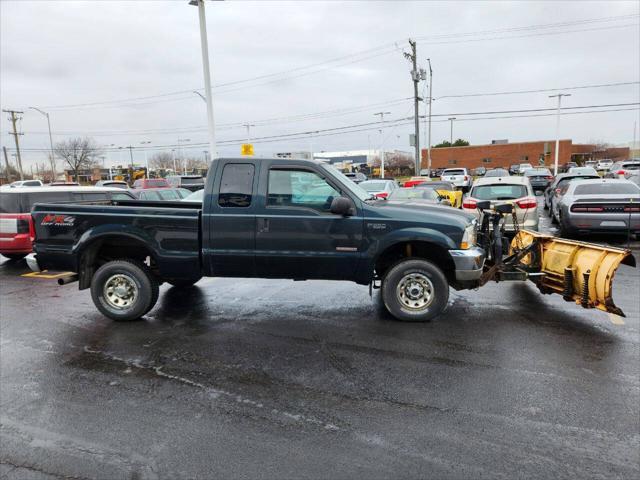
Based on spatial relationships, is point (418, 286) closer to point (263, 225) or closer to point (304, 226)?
point (304, 226)

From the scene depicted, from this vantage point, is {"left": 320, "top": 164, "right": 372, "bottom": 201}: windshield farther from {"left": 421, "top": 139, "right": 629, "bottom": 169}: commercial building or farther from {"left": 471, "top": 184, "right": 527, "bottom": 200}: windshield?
{"left": 421, "top": 139, "right": 629, "bottom": 169}: commercial building

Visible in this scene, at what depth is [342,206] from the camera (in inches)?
210

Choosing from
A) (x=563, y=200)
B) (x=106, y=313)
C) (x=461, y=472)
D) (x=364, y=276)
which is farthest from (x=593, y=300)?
(x=563, y=200)

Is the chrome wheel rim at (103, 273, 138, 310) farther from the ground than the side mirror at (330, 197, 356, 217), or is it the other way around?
the side mirror at (330, 197, 356, 217)

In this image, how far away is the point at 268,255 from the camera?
564 centimetres

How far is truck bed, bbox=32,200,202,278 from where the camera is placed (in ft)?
18.8

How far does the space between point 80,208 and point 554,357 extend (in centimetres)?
589

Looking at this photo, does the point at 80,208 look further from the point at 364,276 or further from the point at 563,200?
the point at 563,200

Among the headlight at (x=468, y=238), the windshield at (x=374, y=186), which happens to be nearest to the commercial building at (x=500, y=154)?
the windshield at (x=374, y=186)

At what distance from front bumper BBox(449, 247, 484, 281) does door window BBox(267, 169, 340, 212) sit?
1.64 meters

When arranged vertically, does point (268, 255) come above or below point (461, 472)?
above

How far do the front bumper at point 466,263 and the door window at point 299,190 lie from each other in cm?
164

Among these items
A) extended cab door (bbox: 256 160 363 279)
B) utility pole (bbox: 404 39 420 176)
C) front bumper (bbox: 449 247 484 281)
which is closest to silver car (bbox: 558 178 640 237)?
front bumper (bbox: 449 247 484 281)

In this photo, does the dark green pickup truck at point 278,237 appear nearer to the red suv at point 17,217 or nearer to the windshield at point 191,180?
the red suv at point 17,217
